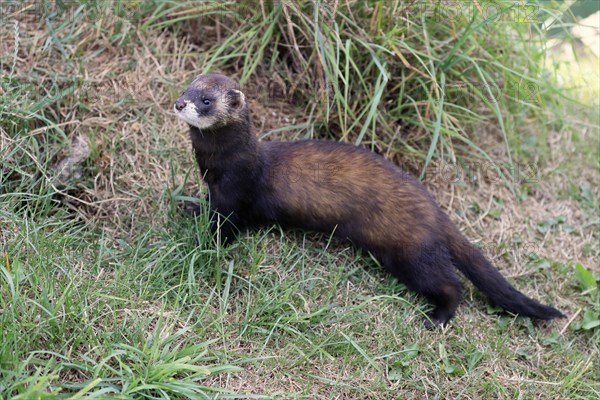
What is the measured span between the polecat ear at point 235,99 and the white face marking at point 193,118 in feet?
0.43

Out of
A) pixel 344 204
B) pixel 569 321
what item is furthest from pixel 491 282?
pixel 344 204

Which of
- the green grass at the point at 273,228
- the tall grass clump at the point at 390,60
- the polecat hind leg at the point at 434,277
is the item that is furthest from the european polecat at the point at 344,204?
the tall grass clump at the point at 390,60

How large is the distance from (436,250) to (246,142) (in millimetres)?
1243

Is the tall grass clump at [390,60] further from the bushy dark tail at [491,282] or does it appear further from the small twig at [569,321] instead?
the small twig at [569,321]

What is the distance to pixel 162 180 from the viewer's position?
4.31m

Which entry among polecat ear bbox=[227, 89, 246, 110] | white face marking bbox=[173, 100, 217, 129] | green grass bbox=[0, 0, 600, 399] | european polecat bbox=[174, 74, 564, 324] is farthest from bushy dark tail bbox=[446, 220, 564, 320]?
white face marking bbox=[173, 100, 217, 129]

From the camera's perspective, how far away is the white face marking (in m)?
3.71

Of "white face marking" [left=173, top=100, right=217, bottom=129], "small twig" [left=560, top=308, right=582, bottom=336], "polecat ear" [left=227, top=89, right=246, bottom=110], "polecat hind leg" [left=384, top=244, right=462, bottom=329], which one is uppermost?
"polecat ear" [left=227, top=89, right=246, bottom=110]

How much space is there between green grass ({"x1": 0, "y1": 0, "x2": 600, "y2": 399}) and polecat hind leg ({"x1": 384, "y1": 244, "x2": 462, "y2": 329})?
9 centimetres

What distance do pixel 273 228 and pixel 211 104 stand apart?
88cm

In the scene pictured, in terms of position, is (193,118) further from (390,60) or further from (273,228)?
(390,60)

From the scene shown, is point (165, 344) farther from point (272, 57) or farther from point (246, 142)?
point (272, 57)

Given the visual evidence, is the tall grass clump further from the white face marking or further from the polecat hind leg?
the white face marking

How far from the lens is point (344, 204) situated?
13.2ft
